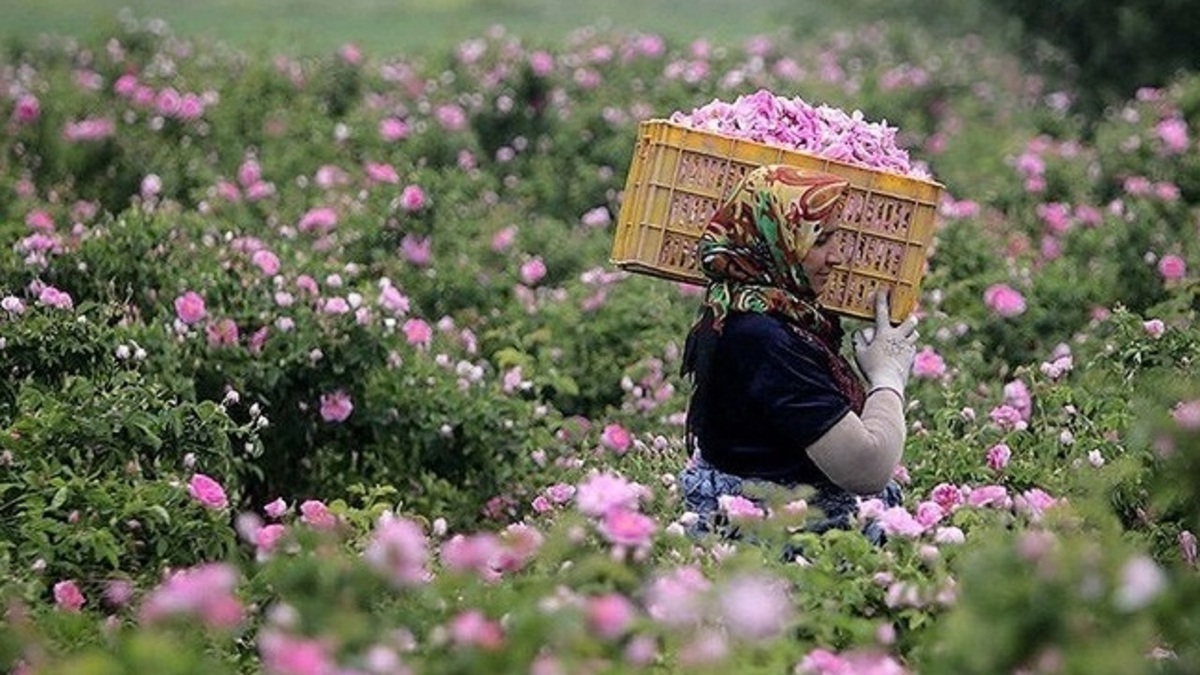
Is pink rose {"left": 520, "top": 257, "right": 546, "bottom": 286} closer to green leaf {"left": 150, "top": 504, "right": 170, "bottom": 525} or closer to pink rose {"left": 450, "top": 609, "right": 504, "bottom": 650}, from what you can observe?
green leaf {"left": 150, "top": 504, "right": 170, "bottom": 525}

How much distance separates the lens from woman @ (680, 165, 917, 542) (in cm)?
377

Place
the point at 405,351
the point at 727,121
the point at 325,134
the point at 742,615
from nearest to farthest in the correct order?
the point at 742,615 < the point at 727,121 < the point at 405,351 < the point at 325,134

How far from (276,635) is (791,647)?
2.46 ft

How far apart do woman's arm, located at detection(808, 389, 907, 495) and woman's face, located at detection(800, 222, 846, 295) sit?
0.99 ft

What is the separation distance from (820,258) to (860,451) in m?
0.42

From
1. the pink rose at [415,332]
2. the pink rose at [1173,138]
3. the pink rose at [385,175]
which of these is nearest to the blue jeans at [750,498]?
the pink rose at [415,332]

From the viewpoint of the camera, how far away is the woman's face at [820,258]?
153 inches

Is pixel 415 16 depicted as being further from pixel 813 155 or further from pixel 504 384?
pixel 813 155

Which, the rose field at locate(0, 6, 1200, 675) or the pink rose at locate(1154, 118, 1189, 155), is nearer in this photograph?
the rose field at locate(0, 6, 1200, 675)

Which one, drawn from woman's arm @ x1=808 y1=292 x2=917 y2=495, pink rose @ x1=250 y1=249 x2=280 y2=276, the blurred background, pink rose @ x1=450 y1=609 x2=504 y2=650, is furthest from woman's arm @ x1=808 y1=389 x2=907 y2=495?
the blurred background

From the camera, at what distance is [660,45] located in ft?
35.6

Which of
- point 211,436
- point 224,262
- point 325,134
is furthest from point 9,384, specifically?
point 325,134

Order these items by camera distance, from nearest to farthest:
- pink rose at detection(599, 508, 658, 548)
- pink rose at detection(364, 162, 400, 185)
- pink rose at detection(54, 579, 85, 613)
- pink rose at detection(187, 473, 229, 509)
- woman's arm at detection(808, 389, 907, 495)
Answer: pink rose at detection(599, 508, 658, 548)
pink rose at detection(54, 579, 85, 613)
woman's arm at detection(808, 389, 907, 495)
pink rose at detection(187, 473, 229, 509)
pink rose at detection(364, 162, 400, 185)

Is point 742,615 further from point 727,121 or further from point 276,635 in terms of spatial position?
point 727,121
